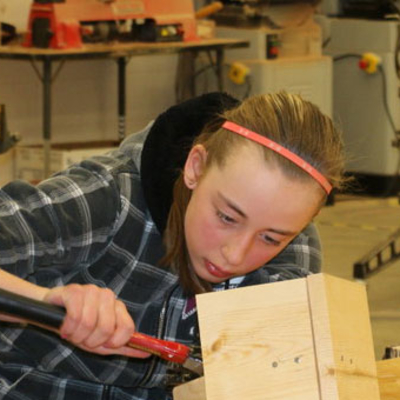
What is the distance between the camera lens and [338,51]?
6730 millimetres

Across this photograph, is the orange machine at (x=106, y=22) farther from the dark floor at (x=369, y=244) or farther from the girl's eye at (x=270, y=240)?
the girl's eye at (x=270, y=240)

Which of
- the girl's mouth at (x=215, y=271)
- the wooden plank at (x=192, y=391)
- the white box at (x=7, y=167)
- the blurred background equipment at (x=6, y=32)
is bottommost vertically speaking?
the white box at (x=7, y=167)

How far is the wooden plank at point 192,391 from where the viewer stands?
1448 mm

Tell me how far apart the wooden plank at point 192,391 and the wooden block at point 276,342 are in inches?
3.3

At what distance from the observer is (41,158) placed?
18.1 feet

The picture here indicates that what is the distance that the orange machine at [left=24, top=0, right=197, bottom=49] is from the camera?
5316 mm

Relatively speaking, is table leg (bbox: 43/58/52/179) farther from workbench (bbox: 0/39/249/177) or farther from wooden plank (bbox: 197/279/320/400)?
wooden plank (bbox: 197/279/320/400)

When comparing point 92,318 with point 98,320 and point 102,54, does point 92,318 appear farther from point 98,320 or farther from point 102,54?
point 102,54

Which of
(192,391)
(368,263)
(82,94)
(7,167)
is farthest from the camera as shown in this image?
(82,94)

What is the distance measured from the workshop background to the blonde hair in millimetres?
3816

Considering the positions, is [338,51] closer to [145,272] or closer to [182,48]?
[182,48]

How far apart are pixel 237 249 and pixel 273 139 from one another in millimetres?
188

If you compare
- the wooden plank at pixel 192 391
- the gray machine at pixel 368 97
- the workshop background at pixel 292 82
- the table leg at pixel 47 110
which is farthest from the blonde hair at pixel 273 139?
the gray machine at pixel 368 97

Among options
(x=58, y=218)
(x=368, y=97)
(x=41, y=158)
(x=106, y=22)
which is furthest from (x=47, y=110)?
(x=58, y=218)
